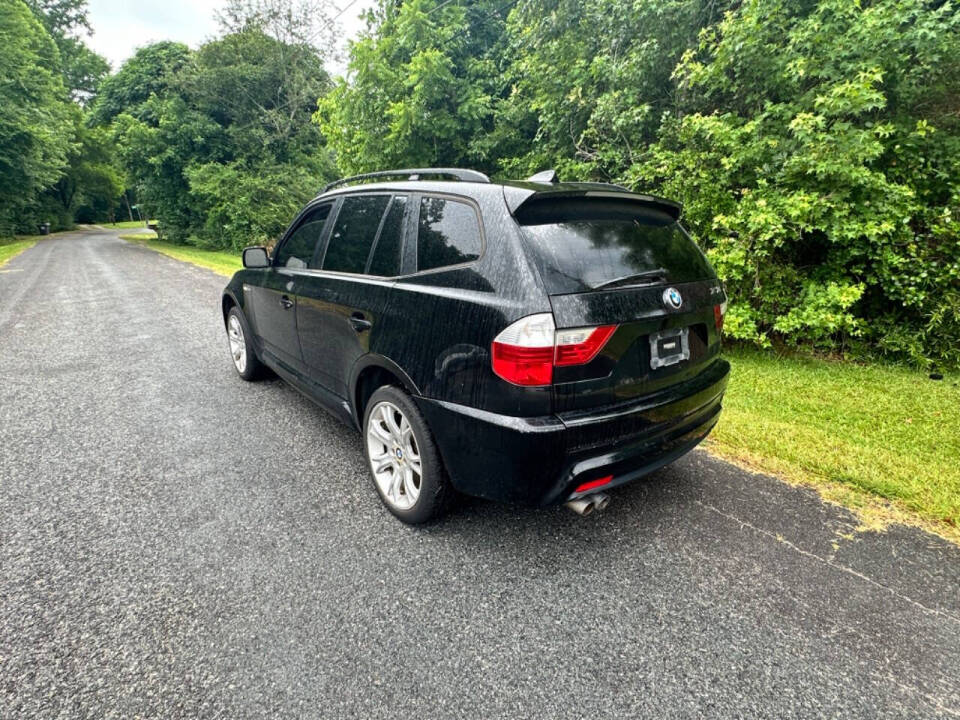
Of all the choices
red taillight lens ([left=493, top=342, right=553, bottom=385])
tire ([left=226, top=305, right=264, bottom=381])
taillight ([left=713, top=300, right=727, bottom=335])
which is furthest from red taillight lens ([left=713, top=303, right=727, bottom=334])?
tire ([left=226, top=305, right=264, bottom=381])

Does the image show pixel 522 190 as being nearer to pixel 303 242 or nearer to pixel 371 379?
pixel 371 379

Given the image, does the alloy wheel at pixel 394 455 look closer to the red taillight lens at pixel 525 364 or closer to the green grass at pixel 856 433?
the red taillight lens at pixel 525 364

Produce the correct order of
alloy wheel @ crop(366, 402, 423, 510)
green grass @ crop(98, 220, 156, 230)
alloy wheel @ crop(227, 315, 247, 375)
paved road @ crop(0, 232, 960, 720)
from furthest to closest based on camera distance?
1. green grass @ crop(98, 220, 156, 230)
2. alloy wheel @ crop(227, 315, 247, 375)
3. alloy wheel @ crop(366, 402, 423, 510)
4. paved road @ crop(0, 232, 960, 720)

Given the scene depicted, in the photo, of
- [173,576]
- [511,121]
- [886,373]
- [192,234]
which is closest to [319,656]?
[173,576]

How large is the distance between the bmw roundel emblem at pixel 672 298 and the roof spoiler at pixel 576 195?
1.76 feet

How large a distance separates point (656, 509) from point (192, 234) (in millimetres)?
30432

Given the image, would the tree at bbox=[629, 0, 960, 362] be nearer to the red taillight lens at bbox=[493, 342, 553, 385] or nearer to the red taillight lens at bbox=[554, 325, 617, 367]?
the red taillight lens at bbox=[554, 325, 617, 367]

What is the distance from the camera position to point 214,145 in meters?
24.2

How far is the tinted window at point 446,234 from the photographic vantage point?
89.0 inches

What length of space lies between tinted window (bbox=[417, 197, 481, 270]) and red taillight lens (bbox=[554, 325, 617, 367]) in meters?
0.57

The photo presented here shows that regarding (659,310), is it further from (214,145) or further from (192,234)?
(192,234)

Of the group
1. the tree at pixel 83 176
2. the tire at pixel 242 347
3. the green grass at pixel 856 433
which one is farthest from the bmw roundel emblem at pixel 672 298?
the tree at pixel 83 176

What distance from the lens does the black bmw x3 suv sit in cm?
198

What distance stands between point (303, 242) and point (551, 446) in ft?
8.48
